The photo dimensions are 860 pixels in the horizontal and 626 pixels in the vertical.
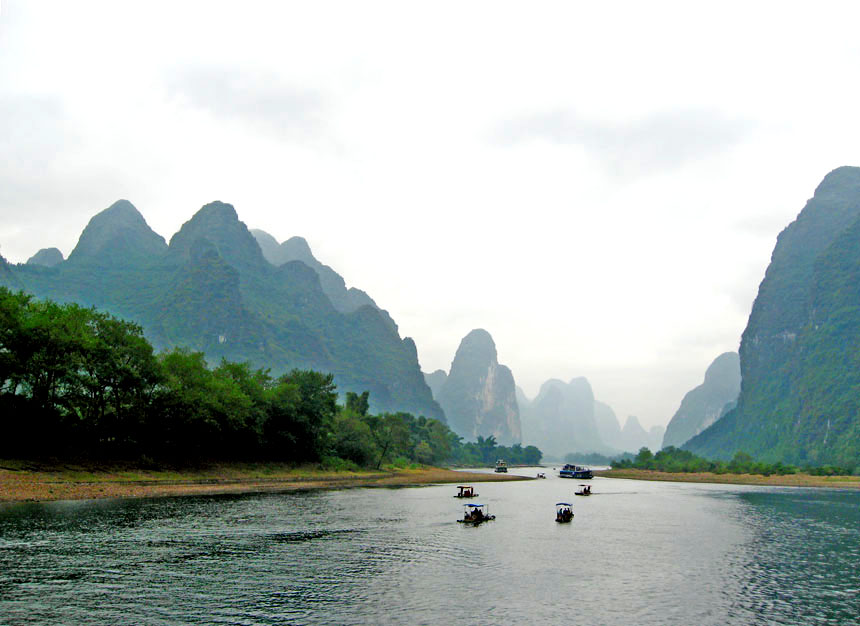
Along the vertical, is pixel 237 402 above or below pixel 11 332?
below

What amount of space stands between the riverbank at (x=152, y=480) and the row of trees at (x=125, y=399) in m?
3.00

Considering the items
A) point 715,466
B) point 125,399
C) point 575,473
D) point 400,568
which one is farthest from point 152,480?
point 715,466

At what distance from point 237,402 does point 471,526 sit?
43.5 metres

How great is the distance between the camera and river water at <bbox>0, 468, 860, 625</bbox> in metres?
22.9

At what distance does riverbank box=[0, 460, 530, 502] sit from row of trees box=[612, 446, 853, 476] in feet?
296

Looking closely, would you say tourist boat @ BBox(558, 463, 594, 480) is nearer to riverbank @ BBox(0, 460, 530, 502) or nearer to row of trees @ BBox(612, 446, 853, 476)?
row of trees @ BBox(612, 446, 853, 476)

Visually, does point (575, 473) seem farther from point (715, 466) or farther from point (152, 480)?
point (152, 480)

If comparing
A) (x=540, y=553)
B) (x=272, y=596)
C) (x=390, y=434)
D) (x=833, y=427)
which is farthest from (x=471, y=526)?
(x=833, y=427)

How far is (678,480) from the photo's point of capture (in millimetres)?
141125

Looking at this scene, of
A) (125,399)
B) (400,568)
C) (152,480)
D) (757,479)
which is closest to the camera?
(400,568)

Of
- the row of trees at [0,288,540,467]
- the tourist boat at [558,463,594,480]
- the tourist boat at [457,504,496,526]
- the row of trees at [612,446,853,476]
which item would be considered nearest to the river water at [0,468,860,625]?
the tourist boat at [457,504,496,526]

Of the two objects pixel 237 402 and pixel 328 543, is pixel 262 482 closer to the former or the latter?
A: pixel 237 402

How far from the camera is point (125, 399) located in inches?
2771

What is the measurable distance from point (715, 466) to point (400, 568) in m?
144
